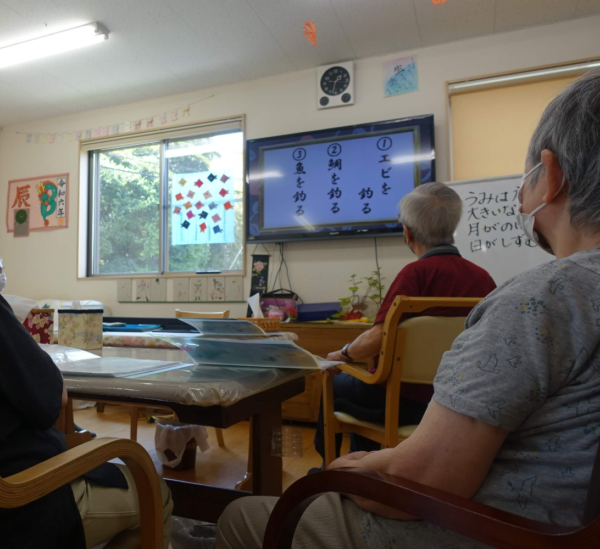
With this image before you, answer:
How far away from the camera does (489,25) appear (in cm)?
298

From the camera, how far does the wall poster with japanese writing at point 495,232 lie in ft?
8.96

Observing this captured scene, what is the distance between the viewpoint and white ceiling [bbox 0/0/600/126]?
2799 millimetres

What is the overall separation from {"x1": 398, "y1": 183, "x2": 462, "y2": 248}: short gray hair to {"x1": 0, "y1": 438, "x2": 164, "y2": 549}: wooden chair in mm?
1285

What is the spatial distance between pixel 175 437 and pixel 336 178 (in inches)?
82.6

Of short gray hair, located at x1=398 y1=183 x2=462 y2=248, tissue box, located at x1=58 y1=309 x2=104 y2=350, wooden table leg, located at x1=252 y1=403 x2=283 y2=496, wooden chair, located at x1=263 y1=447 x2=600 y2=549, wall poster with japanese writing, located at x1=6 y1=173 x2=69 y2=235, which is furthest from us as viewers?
wall poster with japanese writing, located at x1=6 y1=173 x2=69 y2=235

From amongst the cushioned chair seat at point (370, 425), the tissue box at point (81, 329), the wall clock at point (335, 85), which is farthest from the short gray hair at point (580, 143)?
the wall clock at point (335, 85)

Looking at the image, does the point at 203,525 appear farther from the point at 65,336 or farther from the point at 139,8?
the point at 139,8

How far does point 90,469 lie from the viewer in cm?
68

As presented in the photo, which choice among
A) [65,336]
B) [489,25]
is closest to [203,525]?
[65,336]

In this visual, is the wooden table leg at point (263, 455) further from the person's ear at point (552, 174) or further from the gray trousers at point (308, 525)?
the person's ear at point (552, 174)

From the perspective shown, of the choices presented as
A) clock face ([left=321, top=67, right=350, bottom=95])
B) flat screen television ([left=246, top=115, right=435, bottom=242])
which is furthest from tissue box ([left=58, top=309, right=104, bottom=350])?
clock face ([left=321, top=67, right=350, bottom=95])

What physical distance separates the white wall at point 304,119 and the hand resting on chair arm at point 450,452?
2.79 metres

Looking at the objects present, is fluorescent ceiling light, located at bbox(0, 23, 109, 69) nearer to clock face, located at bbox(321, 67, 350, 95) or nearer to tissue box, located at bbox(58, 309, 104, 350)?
clock face, located at bbox(321, 67, 350, 95)

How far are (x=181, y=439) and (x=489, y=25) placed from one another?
3201 mm
